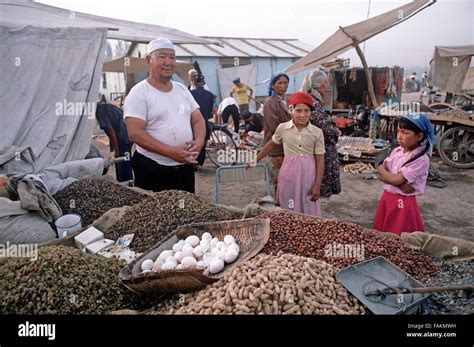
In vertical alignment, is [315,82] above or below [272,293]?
above

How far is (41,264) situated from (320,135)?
88.5 inches

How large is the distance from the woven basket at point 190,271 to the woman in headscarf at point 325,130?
1.36 m

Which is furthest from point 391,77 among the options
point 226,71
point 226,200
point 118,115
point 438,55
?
point 118,115

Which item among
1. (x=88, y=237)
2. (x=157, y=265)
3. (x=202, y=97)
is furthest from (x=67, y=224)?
(x=202, y=97)

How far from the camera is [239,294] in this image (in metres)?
1.48

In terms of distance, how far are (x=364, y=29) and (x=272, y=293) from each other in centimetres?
608

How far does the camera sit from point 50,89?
4195 millimetres

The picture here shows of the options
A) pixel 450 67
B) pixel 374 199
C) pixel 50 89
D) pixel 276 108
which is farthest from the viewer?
pixel 450 67

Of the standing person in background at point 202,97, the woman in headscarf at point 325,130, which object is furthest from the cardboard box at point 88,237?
the standing person in background at point 202,97

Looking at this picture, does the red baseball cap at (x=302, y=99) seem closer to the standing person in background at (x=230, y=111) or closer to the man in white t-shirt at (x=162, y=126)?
the man in white t-shirt at (x=162, y=126)

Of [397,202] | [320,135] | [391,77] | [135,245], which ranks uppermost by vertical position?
[391,77]

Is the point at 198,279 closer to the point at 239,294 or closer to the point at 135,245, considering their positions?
the point at 239,294

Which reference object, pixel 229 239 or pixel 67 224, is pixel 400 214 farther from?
pixel 67 224

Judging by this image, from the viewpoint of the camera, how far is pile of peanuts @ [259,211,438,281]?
1.86m
